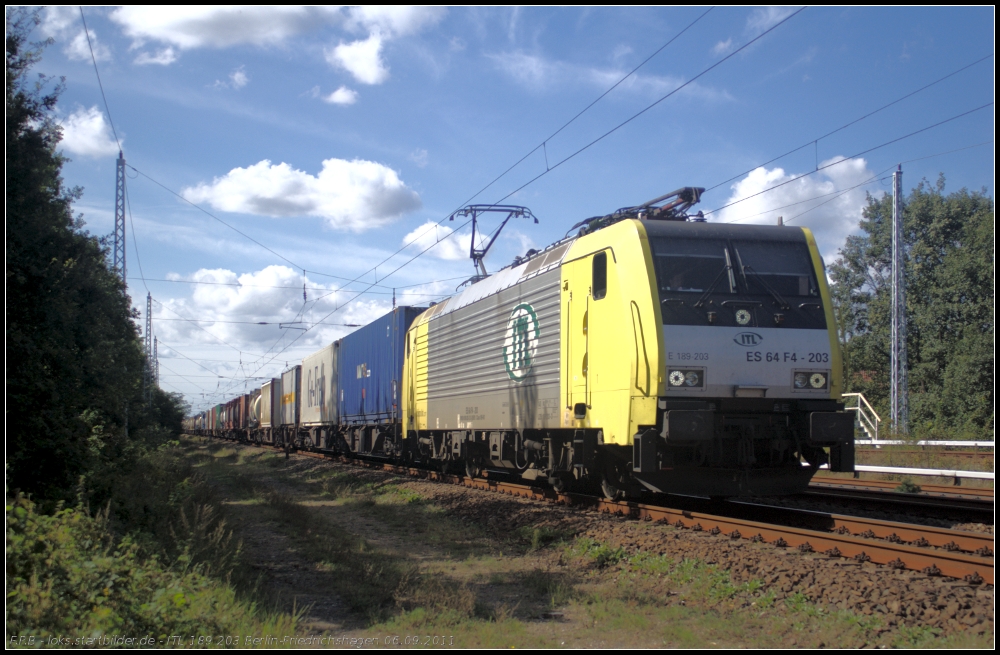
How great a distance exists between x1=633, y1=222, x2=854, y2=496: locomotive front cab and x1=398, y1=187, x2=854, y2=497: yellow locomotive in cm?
1

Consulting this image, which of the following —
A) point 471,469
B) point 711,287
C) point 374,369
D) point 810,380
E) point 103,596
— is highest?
point 711,287

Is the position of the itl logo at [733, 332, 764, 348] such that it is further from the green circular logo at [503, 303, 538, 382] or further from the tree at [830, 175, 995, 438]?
the tree at [830, 175, 995, 438]

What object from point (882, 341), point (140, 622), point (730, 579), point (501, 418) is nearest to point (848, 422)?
point (730, 579)

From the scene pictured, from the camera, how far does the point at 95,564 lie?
5309 mm

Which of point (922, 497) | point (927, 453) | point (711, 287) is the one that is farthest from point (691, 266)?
point (927, 453)

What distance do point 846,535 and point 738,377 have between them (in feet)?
6.28

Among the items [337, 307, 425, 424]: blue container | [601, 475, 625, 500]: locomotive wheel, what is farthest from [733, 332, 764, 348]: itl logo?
[337, 307, 425, 424]: blue container

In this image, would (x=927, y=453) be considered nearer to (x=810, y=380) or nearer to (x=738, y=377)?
(x=810, y=380)

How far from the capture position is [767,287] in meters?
8.64

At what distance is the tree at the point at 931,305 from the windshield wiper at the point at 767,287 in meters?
22.3

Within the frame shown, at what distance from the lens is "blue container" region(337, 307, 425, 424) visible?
18.9 metres

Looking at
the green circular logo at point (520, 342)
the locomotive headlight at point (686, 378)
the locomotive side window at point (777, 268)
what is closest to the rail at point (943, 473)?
the locomotive side window at point (777, 268)

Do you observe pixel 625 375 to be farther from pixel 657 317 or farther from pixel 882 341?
pixel 882 341

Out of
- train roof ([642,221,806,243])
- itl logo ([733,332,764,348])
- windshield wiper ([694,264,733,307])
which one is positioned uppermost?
train roof ([642,221,806,243])
